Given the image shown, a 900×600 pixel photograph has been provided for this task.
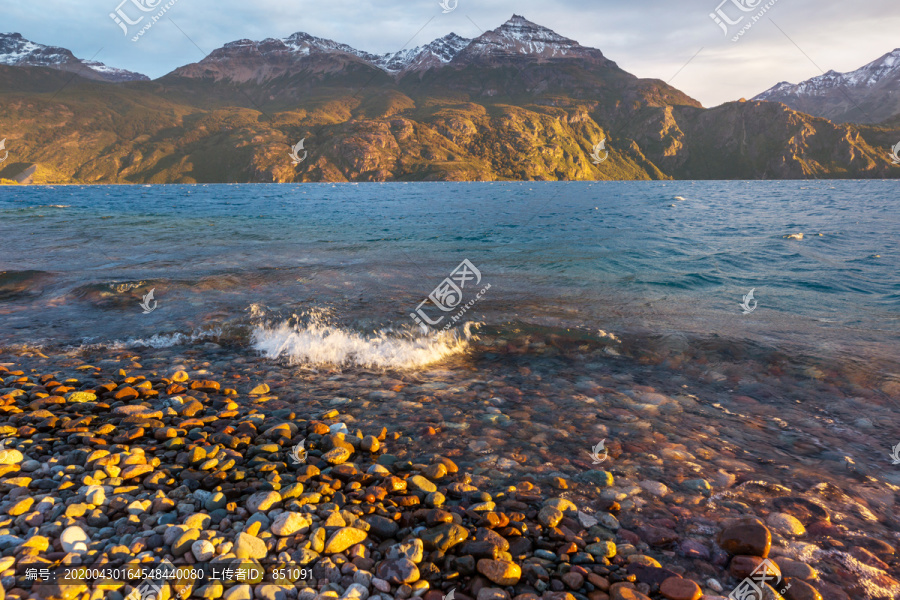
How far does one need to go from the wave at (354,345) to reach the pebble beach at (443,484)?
3.45 ft

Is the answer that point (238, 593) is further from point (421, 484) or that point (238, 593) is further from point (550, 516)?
point (550, 516)

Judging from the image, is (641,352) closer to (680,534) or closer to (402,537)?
(680,534)

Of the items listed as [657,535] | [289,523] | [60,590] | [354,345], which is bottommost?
[354,345]

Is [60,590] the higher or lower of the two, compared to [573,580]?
higher

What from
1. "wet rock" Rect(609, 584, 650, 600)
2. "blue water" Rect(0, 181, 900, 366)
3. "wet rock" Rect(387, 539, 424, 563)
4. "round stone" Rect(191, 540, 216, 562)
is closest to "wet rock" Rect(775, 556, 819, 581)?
"wet rock" Rect(609, 584, 650, 600)

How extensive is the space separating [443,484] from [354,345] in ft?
19.9

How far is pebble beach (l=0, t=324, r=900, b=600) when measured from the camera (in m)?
3.91

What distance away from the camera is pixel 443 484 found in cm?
541

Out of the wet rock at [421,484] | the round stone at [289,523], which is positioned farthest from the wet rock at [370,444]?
the round stone at [289,523]

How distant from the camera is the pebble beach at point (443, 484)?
3.91m

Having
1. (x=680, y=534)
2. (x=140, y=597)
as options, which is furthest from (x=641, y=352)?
(x=140, y=597)

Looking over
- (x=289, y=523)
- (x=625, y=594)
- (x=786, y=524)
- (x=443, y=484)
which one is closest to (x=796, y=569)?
(x=786, y=524)

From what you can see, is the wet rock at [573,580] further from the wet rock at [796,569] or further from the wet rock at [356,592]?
the wet rock at [796,569]

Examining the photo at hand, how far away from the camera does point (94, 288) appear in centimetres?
1583
